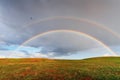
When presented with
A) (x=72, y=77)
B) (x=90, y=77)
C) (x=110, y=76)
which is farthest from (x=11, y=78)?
(x=110, y=76)

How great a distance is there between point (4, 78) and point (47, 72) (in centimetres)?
651

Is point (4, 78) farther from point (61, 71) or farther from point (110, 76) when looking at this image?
point (110, 76)

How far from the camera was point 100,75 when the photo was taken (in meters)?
34.6

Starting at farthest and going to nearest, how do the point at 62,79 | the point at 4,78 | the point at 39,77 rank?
the point at 4,78 → the point at 39,77 → the point at 62,79

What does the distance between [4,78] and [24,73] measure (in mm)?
3060

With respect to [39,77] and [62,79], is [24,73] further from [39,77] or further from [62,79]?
[62,79]

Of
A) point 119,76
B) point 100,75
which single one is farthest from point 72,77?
point 119,76

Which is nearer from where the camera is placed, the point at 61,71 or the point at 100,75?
the point at 100,75

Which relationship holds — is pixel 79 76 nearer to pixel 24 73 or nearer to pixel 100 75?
pixel 100 75

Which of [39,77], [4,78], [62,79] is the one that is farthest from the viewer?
[4,78]

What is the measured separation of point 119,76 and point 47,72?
34.7ft

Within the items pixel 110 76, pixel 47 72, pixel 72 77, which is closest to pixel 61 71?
pixel 47 72

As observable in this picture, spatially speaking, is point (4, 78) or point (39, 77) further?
point (4, 78)

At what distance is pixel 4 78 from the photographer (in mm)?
36281
